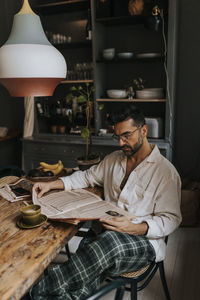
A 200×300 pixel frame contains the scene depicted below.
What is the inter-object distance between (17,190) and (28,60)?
930 millimetres

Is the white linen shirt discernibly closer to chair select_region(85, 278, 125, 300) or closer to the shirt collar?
the shirt collar

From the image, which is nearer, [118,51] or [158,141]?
[158,141]

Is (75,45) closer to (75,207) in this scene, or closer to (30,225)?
(75,207)

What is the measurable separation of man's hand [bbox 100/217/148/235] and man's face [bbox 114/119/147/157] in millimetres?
494

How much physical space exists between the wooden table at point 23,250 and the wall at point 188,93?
234 cm

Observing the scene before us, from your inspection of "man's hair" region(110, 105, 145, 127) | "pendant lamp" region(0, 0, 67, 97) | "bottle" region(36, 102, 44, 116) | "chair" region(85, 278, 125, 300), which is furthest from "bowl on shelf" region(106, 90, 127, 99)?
"chair" region(85, 278, 125, 300)

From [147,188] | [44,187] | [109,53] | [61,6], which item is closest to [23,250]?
[44,187]

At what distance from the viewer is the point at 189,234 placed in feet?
9.34

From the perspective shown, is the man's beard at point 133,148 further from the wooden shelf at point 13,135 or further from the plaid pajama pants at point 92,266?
the wooden shelf at point 13,135

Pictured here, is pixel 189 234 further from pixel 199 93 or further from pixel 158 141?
pixel 199 93

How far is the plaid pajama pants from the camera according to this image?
132cm

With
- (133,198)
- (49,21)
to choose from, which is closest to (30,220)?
(133,198)

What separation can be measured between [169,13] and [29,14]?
200 centimetres

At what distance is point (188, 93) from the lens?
11.1 ft
